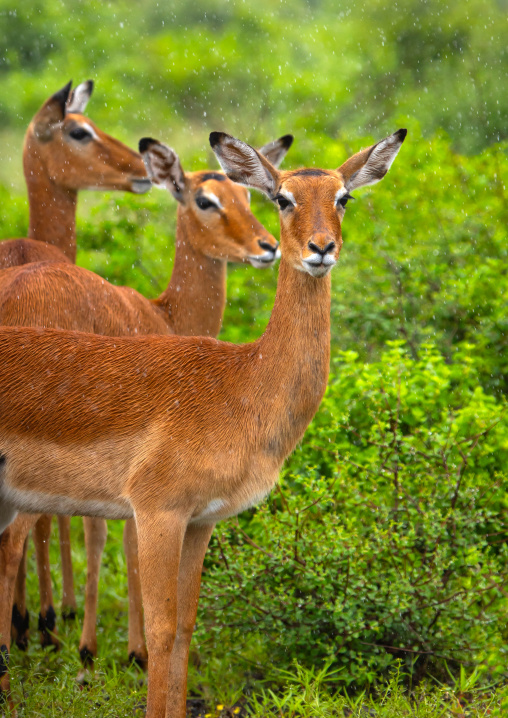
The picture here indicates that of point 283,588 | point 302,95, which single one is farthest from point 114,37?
point 283,588

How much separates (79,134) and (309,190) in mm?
2921

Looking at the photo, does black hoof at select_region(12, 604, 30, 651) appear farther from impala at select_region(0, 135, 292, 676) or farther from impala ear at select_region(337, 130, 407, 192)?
impala ear at select_region(337, 130, 407, 192)

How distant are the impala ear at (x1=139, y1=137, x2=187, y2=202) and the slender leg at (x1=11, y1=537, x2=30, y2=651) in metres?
2.32

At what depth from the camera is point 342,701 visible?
4.27 metres

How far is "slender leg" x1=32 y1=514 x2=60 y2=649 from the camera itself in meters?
5.41

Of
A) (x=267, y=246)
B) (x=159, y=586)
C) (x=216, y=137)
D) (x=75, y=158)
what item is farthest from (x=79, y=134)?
(x=159, y=586)

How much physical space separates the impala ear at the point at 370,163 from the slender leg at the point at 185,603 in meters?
1.67

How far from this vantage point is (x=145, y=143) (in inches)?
223

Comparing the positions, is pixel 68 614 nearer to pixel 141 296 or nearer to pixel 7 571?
pixel 7 571

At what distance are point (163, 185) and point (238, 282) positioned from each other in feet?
7.48

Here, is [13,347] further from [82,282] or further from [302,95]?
[302,95]

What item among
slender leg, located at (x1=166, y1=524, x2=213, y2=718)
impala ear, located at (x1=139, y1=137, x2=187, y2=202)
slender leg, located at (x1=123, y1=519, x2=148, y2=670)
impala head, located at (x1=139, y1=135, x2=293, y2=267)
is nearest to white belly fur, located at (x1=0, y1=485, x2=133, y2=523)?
slender leg, located at (x1=166, y1=524, x2=213, y2=718)

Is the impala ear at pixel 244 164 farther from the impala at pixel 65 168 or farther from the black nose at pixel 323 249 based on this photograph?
the impala at pixel 65 168

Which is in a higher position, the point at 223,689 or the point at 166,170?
the point at 166,170
